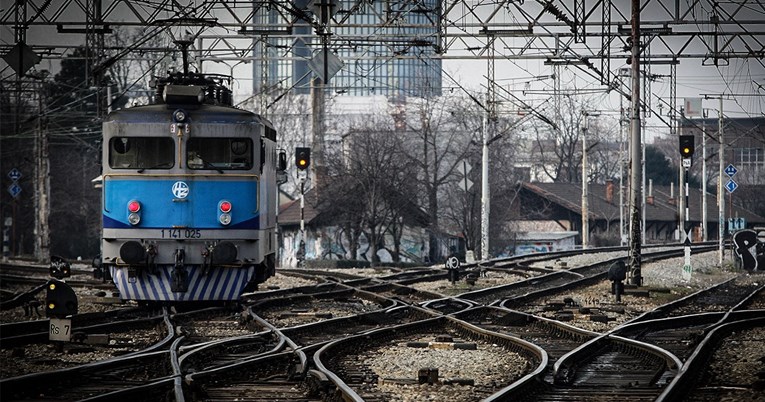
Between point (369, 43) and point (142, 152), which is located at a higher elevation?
point (369, 43)

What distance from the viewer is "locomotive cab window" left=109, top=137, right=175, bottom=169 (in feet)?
56.7

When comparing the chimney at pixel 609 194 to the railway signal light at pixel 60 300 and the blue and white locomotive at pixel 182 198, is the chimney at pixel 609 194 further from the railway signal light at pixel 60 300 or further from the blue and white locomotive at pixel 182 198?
the railway signal light at pixel 60 300

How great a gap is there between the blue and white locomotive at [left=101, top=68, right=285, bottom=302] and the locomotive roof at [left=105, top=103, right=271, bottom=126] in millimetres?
15

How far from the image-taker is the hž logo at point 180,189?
677 inches

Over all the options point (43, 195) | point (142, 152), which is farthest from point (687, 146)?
point (43, 195)

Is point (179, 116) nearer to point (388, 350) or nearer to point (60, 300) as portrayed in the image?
point (60, 300)

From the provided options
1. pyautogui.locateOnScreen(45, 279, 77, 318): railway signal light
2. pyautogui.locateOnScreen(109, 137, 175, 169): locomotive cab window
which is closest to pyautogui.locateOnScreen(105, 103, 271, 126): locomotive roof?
pyautogui.locateOnScreen(109, 137, 175, 169): locomotive cab window

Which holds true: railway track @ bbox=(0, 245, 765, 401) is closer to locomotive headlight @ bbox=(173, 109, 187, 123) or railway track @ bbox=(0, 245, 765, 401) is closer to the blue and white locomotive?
the blue and white locomotive

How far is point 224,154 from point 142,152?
1.22 m

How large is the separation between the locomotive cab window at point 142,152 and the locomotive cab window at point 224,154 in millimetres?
405

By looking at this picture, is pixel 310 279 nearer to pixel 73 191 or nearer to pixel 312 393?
pixel 312 393

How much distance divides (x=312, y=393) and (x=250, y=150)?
26.3ft

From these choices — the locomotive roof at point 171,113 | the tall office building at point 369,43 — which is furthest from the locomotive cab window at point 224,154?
the tall office building at point 369,43

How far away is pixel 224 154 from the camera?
17.5 meters
